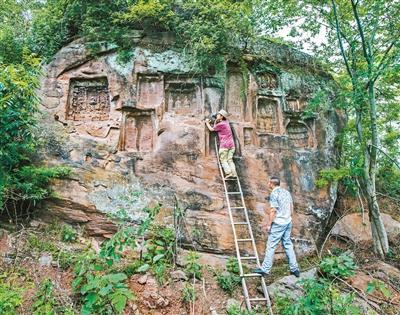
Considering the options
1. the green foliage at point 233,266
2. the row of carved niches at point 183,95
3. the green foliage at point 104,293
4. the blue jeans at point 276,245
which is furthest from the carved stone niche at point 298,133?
the green foliage at point 104,293

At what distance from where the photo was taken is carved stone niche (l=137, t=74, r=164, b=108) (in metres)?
7.98

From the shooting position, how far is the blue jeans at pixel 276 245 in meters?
5.66

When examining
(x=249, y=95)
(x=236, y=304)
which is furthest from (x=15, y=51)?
(x=236, y=304)

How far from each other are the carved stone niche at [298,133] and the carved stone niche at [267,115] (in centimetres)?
36

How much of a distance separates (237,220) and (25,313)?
12.8ft

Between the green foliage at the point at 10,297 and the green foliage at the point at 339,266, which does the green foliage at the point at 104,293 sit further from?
the green foliage at the point at 339,266

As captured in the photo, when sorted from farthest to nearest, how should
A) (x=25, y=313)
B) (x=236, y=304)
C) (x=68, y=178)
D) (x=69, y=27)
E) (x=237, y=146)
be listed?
(x=69, y=27)
(x=237, y=146)
(x=68, y=178)
(x=236, y=304)
(x=25, y=313)

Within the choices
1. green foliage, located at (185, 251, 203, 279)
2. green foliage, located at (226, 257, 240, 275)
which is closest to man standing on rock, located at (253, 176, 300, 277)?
green foliage, located at (226, 257, 240, 275)

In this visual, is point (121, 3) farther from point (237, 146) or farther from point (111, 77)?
point (237, 146)

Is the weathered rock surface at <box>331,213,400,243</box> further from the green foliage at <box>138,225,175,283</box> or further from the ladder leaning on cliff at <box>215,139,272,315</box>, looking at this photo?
the green foliage at <box>138,225,175,283</box>

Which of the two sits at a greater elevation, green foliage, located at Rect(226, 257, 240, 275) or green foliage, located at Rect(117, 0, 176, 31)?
green foliage, located at Rect(117, 0, 176, 31)

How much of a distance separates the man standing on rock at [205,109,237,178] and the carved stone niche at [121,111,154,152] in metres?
1.31

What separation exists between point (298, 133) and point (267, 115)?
89cm

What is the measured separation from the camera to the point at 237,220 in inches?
278
